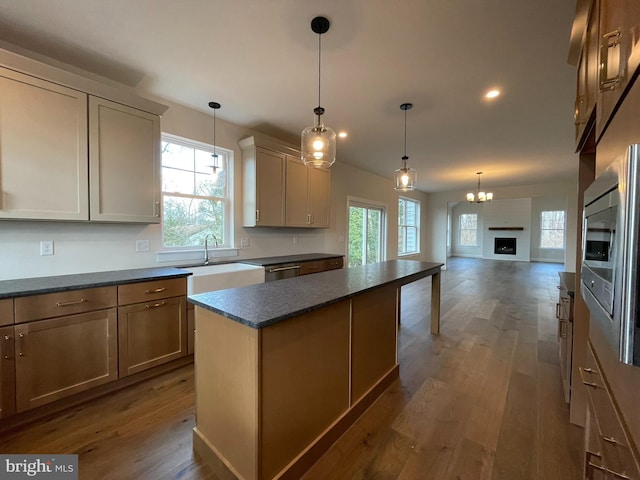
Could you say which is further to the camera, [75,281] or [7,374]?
[75,281]

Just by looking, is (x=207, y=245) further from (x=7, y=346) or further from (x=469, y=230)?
(x=469, y=230)

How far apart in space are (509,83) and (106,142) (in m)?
3.68

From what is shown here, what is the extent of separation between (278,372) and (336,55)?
7.56 ft

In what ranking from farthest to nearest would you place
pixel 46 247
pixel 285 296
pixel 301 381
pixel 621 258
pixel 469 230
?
pixel 469 230 < pixel 46 247 < pixel 285 296 < pixel 301 381 < pixel 621 258

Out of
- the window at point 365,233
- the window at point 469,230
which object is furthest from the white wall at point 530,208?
the window at point 365,233

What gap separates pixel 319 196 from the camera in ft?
14.4

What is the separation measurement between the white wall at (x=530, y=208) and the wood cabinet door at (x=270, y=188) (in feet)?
18.1

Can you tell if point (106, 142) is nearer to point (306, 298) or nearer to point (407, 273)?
point (306, 298)

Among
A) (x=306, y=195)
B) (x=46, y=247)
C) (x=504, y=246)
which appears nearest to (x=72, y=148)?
(x=46, y=247)

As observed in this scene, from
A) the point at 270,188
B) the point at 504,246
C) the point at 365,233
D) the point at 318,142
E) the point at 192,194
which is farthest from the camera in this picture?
the point at 504,246

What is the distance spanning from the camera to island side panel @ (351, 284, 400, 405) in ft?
6.07

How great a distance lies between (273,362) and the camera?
50.4 inches

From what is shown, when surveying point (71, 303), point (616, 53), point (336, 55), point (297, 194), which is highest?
point (336, 55)

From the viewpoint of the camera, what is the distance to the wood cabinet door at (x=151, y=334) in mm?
2176
